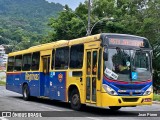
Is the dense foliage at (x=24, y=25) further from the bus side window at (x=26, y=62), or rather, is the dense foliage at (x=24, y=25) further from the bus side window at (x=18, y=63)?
the bus side window at (x=26, y=62)

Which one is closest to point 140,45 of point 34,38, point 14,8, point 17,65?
point 17,65

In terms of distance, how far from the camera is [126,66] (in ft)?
Result: 45.0

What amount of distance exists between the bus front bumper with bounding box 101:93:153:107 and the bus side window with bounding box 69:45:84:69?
219 centimetres

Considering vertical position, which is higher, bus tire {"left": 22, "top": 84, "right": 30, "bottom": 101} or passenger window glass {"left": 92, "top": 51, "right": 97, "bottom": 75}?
passenger window glass {"left": 92, "top": 51, "right": 97, "bottom": 75}

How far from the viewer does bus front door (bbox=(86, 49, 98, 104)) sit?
14.0m

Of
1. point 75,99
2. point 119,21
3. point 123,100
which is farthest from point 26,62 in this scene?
point 119,21

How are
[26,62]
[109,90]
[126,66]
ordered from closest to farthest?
[109,90]
[126,66]
[26,62]

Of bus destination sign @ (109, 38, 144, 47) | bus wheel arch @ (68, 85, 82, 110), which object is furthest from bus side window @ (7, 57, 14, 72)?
bus destination sign @ (109, 38, 144, 47)

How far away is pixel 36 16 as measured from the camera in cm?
17175

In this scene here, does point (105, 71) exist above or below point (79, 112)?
above

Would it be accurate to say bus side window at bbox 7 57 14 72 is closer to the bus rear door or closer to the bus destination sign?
the bus rear door

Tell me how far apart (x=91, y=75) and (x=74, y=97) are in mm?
1725

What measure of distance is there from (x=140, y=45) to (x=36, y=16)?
160m

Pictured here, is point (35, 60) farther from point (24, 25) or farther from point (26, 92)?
point (24, 25)
